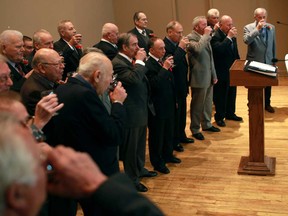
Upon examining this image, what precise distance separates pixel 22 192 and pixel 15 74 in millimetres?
2735

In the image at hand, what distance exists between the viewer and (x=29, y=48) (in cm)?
425

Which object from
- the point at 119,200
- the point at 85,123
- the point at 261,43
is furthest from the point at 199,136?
the point at 119,200

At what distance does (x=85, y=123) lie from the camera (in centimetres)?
231

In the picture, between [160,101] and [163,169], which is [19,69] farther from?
[163,169]

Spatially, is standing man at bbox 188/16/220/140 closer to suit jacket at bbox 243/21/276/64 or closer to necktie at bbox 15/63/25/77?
suit jacket at bbox 243/21/276/64

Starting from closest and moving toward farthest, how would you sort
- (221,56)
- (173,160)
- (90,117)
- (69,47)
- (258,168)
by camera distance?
(90,117) → (258,168) → (173,160) → (69,47) → (221,56)

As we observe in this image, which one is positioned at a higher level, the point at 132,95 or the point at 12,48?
the point at 12,48

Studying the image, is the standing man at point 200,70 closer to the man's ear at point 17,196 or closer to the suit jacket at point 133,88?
the suit jacket at point 133,88

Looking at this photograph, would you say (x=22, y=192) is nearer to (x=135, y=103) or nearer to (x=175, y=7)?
(x=135, y=103)

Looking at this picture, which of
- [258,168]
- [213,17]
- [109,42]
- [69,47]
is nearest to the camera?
[258,168]

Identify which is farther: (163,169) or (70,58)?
(70,58)

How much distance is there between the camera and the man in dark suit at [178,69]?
4.20 meters

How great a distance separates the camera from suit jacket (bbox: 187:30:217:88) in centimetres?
457

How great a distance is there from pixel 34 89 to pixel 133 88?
1000mm
